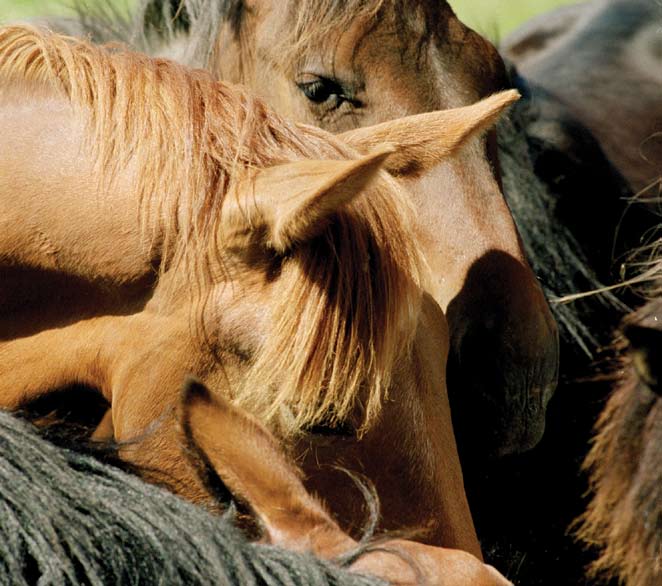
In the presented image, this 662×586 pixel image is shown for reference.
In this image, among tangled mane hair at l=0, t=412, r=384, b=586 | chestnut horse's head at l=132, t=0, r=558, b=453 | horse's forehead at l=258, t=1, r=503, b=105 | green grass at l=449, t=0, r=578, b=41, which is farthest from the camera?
green grass at l=449, t=0, r=578, b=41

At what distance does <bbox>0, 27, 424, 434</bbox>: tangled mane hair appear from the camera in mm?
1532

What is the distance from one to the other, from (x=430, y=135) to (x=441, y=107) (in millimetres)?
820

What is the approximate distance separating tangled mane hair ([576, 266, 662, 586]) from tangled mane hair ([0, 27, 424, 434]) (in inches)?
26.6

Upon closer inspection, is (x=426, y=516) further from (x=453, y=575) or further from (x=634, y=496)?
(x=634, y=496)

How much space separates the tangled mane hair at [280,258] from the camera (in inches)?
60.3

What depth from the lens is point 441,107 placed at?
2.76 meters

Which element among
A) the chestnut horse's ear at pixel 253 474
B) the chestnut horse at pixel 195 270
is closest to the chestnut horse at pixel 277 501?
the chestnut horse's ear at pixel 253 474

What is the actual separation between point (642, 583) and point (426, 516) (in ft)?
2.03

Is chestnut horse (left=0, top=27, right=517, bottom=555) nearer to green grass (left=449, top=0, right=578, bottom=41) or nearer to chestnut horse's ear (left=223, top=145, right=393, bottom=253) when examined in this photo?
chestnut horse's ear (left=223, top=145, right=393, bottom=253)

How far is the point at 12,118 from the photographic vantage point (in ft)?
5.42

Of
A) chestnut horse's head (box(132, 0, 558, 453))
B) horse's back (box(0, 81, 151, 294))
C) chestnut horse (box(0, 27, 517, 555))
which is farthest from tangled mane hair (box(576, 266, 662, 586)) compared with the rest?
horse's back (box(0, 81, 151, 294))

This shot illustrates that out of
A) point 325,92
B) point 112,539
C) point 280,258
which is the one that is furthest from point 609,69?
point 112,539

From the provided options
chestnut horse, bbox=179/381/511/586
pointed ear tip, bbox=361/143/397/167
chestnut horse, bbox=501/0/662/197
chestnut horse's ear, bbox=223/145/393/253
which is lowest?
chestnut horse, bbox=501/0/662/197

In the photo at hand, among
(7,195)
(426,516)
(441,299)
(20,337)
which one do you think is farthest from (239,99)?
(441,299)
